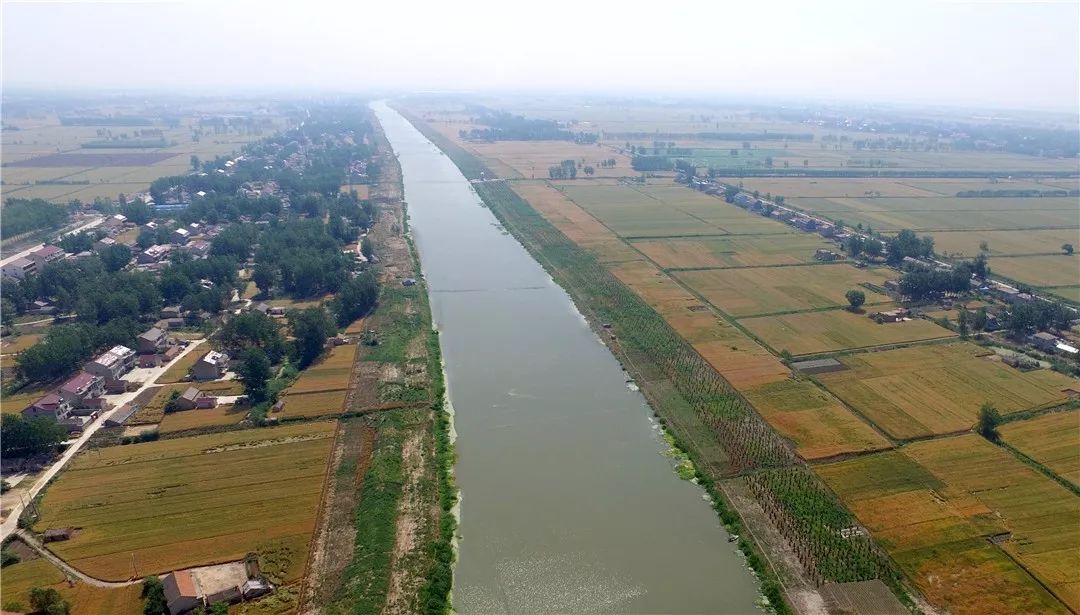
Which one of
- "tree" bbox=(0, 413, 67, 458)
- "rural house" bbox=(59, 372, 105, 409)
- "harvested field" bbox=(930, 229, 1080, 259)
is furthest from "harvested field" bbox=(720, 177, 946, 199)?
"tree" bbox=(0, 413, 67, 458)

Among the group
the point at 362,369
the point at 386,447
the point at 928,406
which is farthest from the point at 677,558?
the point at 362,369

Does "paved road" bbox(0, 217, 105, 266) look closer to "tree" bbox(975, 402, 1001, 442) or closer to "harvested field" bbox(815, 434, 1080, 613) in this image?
"harvested field" bbox(815, 434, 1080, 613)

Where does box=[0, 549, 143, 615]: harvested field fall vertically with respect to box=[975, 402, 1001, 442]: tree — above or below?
below

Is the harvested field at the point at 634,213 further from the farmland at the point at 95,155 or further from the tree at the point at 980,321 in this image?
the farmland at the point at 95,155

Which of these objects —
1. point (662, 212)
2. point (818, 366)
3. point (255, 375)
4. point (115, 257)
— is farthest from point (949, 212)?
point (115, 257)

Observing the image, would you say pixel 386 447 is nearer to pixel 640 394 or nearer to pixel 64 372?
pixel 640 394

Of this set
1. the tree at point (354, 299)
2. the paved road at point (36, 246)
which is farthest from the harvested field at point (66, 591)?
the paved road at point (36, 246)
